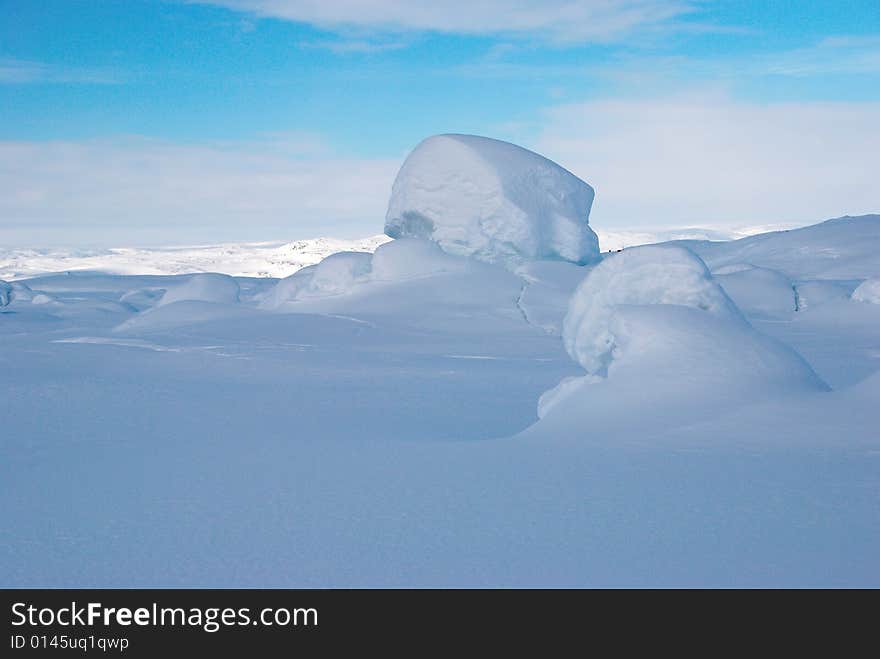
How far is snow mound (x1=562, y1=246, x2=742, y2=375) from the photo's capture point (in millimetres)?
9344

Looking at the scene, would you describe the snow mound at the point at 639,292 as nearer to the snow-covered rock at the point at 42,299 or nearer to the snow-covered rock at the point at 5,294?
the snow-covered rock at the point at 42,299

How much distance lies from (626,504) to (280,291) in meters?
23.8

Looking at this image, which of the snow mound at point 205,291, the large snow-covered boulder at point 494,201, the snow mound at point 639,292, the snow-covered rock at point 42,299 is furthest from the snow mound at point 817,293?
the snow-covered rock at point 42,299

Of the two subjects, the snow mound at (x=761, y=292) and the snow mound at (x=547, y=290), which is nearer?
the snow mound at (x=547, y=290)

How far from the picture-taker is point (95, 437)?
9008 millimetres

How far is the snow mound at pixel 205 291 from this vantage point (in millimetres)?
32438

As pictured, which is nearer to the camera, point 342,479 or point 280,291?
point 342,479

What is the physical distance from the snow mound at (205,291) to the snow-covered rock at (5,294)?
30.5 feet

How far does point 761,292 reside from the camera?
1013 inches

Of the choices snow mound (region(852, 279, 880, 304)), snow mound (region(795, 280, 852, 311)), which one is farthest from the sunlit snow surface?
snow mound (region(795, 280, 852, 311))

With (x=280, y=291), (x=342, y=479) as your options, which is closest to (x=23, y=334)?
(x=280, y=291)

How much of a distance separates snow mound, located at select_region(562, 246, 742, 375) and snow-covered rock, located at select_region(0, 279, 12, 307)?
3419cm
